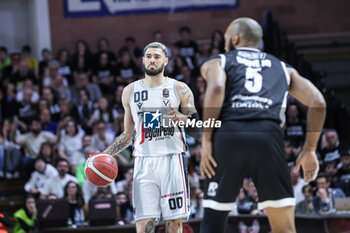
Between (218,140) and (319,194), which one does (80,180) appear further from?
(218,140)

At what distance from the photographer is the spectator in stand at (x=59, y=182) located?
1042 cm

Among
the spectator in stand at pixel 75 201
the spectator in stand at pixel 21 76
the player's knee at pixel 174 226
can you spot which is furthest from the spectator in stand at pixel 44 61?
the player's knee at pixel 174 226

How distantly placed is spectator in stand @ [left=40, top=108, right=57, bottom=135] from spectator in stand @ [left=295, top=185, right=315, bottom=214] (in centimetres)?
513

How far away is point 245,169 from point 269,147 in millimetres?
242

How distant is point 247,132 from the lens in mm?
4676

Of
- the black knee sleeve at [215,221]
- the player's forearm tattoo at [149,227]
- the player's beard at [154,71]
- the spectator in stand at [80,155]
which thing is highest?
the player's beard at [154,71]

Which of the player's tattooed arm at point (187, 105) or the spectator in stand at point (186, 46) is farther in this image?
the spectator in stand at point (186, 46)

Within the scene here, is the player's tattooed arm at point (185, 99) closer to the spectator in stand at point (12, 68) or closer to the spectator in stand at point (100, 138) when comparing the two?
the spectator in stand at point (100, 138)

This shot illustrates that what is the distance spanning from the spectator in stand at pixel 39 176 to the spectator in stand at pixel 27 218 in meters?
0.49

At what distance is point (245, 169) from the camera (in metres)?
4.67

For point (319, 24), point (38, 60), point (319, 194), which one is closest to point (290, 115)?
point (319, 194)

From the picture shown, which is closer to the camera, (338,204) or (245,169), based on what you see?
(245,169)

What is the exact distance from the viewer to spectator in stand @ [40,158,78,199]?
1042cm

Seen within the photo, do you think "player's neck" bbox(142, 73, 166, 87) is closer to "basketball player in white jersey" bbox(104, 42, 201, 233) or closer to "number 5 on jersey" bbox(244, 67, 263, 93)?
"basketball player in white jersey" bbox(104, 42, 201, 233)
